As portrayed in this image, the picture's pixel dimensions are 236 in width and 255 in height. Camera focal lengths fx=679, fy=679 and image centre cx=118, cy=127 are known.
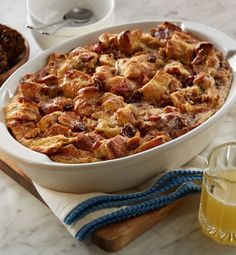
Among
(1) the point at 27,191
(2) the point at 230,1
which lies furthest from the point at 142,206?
(2) the point at 230,1

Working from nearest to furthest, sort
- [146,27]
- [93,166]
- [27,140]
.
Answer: [93,166], [27,140], [146,27]

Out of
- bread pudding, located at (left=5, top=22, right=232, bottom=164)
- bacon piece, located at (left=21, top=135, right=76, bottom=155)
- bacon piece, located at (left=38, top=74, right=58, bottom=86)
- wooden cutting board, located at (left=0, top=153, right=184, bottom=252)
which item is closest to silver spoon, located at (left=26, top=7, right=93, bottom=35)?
bread pudding, located at (left=5, top=22, right=232, bottom=164)

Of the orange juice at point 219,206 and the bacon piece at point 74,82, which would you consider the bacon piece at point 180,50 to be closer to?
the bacon piece at point 74,82

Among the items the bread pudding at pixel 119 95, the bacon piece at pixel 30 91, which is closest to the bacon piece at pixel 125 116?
the bread pudding at pixel 119 95

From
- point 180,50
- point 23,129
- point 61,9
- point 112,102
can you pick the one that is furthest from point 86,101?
point 61,9

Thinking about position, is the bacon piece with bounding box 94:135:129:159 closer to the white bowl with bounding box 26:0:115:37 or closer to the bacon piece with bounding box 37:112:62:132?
the bacon piece with bounding box 37:112:62:132

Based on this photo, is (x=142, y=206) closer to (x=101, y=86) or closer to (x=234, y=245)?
(x=234, y=245)
